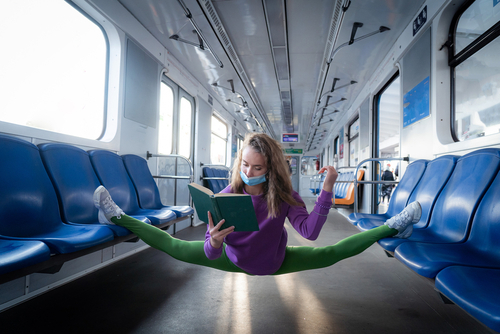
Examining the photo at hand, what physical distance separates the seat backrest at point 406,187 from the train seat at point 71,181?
7.42 ft

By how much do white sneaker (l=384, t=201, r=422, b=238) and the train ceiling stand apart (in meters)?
2.39

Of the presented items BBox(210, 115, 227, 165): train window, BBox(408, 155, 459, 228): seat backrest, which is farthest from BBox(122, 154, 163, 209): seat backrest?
BBox(210, 115, 227, 165): train window

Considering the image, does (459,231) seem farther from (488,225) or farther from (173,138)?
(173,138)

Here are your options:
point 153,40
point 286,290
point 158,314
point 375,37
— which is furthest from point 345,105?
point 158,314

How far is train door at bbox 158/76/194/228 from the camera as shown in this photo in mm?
4242

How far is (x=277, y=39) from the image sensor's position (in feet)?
12.9

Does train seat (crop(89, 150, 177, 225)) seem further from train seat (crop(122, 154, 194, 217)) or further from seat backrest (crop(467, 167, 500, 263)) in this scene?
seat backrest (crop(467, 167, 500, 263))

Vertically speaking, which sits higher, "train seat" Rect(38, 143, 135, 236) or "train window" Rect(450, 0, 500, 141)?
"train window" Rect(450, 0, 500, 141)

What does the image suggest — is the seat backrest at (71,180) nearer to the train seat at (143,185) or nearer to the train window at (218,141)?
the train seat at (143,185)

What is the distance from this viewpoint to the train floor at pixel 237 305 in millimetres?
1474

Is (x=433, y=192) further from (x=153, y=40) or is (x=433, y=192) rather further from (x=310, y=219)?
(x=153, y=40)

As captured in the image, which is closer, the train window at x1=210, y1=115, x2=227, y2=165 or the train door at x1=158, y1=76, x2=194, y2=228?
the train door at x1=158, y1=76, x2=194, y2=228

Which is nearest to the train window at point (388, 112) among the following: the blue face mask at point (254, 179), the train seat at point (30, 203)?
the blue face mask at point (254, 179)

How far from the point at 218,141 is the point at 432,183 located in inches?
260
